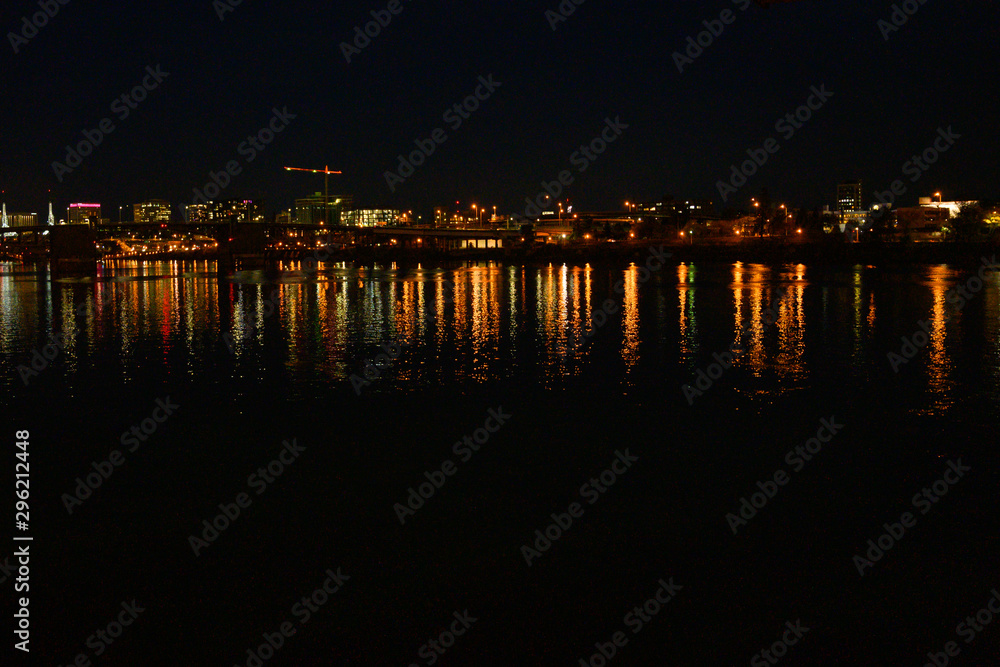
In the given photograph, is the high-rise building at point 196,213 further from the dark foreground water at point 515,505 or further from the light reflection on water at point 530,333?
the dark foreground water at point 515,505

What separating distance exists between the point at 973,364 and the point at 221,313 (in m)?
22.5

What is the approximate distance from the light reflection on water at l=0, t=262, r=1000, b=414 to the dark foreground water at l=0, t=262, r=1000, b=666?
19 centimetres

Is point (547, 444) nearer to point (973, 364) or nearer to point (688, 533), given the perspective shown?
point (688, 533)

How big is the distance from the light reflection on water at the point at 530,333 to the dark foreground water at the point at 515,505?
0.19 metres

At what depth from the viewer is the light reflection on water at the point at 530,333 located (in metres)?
14.8

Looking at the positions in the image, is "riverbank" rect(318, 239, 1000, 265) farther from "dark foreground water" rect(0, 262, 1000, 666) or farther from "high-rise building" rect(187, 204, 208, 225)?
"high-rise building" rect(187, 204, 208, 225)

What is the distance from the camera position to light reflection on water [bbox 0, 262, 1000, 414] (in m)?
14.8

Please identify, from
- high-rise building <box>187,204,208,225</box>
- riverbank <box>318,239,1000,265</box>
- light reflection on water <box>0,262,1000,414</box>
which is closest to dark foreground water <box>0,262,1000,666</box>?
light reflection on water <box>0,262,1000,414</box>

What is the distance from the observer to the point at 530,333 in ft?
68.2

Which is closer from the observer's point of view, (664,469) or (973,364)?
(664,469)

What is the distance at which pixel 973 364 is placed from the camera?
48.9 ft

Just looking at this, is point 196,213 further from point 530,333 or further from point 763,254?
point 530,333

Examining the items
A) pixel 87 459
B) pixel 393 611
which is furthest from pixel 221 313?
pixel 393 611

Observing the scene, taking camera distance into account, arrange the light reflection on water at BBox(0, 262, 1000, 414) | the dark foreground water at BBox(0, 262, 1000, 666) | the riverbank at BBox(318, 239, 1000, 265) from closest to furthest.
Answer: the dark foreground water at BBox(0, 262, 1000, 666)
the light reflection on water at BBox(0, 262, 1000, 414)
the riverbank at BBox(318, 239, 1000, 265)
